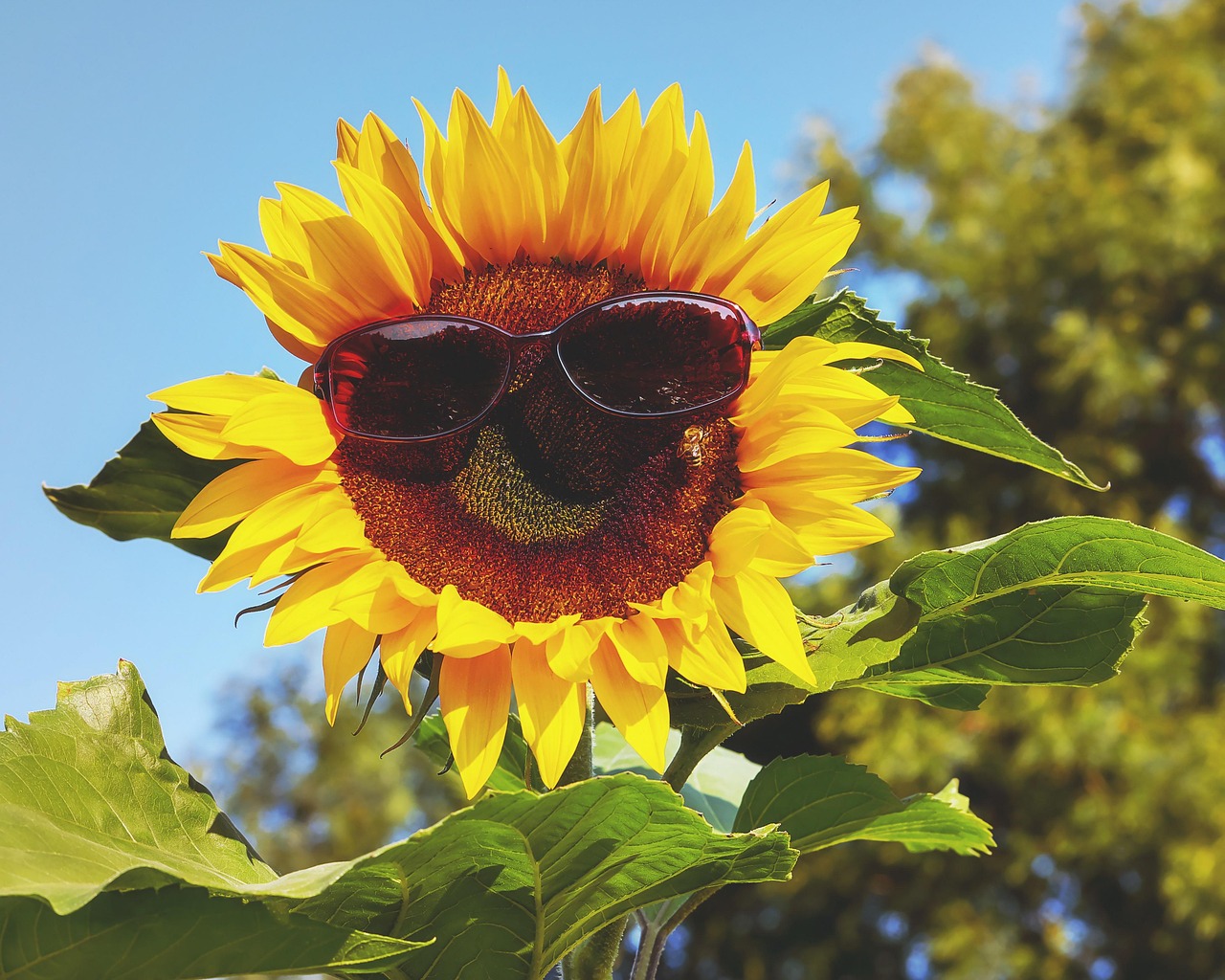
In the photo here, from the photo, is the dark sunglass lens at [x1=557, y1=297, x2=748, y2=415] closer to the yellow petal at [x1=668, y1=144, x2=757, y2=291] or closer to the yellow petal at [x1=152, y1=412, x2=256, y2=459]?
the yellow petal at [x1=668, y1=144, x2=757, y2=291]

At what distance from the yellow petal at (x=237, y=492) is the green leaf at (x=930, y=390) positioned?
0.32 m

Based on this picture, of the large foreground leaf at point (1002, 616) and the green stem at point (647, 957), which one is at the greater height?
the large foreground leaf at point (1002, 616)

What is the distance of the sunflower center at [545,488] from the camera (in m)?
0.69

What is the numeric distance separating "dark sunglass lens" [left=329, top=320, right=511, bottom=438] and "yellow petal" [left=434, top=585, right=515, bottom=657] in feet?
0.42

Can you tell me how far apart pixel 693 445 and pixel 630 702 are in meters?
0.17

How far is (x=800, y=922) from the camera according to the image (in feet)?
21.8

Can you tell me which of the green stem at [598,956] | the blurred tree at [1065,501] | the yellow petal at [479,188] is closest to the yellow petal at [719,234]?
the yellow petal at [479,188]

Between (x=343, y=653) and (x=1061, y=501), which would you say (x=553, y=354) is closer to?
(x=343, y=653)

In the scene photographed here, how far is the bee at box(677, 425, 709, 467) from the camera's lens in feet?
2.31

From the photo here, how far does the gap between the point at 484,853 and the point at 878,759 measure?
516 centimetres

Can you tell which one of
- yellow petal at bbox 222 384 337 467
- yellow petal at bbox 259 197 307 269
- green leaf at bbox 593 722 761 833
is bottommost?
green leaf at bbox 593 722 761 833

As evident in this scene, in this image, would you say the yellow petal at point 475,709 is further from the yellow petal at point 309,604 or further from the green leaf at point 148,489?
the green leaf at point 148,489

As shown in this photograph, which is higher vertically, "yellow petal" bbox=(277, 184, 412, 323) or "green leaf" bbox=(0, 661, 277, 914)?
"yellow petal" bbox=(277, 184, 412, 323)

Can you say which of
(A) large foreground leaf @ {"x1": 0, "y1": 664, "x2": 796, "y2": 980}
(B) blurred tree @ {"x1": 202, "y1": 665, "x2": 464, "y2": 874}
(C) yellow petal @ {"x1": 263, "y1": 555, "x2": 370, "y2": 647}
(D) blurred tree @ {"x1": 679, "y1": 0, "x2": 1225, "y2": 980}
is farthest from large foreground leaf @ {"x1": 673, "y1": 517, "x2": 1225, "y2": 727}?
(B) blurred tree @ {"x1": 202, "y1": 665, "x2": 464, "y2": 874}
